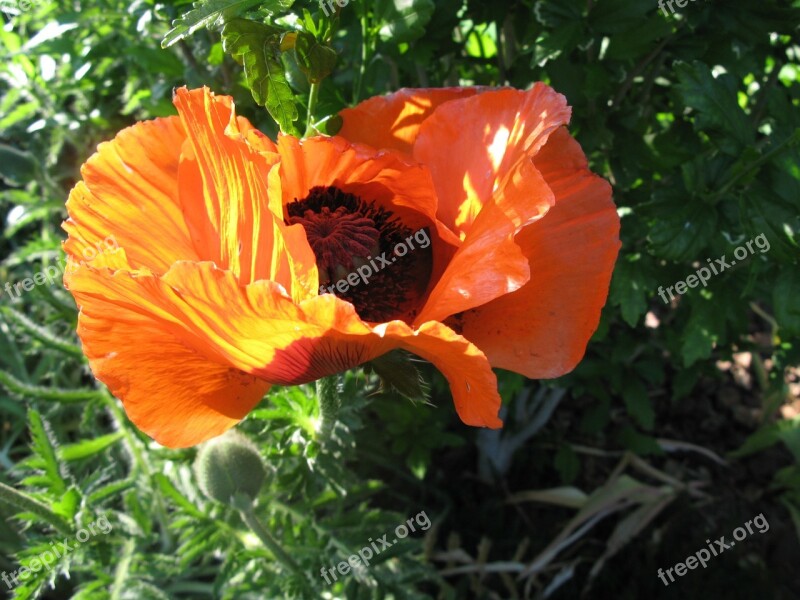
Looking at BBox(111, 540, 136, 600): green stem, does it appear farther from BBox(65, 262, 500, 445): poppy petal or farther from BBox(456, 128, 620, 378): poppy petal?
BBox(456, 128, 620, 378): poppy petal

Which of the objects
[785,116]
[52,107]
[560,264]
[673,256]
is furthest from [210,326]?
[52,107]

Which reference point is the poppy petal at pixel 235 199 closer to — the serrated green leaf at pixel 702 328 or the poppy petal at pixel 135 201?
the poppy petal at pixel 135 201

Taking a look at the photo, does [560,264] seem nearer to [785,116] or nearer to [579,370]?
[785,116]

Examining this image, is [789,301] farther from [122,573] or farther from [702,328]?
[122,573]
